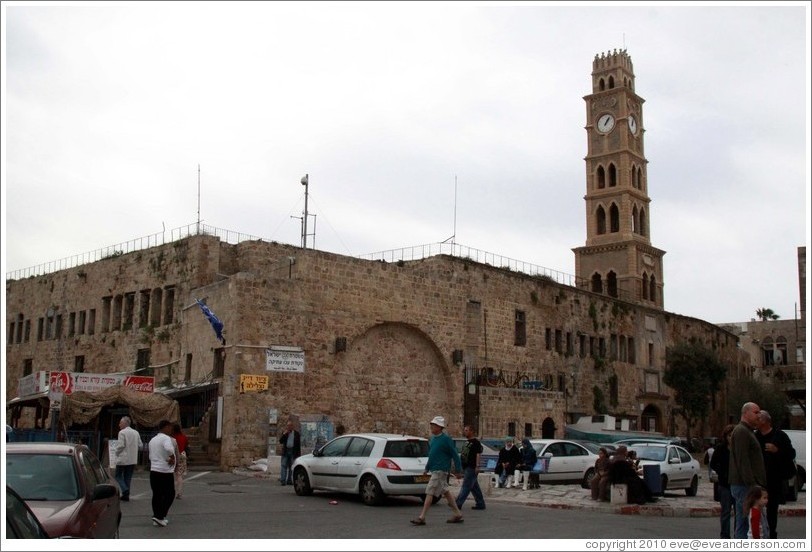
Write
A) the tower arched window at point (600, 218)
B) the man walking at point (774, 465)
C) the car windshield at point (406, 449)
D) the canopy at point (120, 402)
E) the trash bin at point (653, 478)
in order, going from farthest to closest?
the tower arched window at point (600, 218), the canopy at point (120, 402), the trash bin at point (653, 478), the car windshield at point (406, 449), the man walking at point (774, 465)

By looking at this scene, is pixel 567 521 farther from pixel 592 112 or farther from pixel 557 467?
pixel 592 112

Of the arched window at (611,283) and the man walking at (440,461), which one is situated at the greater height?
the arched window at (611,283)

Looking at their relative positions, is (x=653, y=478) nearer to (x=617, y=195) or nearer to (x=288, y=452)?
(x=288, y=452)

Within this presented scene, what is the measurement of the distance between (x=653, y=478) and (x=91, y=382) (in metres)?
16.1

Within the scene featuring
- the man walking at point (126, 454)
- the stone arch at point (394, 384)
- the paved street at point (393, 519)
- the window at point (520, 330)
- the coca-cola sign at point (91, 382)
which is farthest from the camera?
the window at point (520, 330)

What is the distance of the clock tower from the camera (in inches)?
2222

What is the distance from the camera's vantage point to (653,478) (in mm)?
16500

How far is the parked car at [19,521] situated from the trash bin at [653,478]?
485 inches

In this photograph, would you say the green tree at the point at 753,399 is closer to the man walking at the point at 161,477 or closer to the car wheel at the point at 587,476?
the car wheel at the point at 587,476

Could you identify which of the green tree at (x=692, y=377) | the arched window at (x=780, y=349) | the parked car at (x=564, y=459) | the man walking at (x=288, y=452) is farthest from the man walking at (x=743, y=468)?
the arched window at (x=780, y=349)

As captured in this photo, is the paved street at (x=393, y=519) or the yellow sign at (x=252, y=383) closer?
the paved street at (x=393, y=519)

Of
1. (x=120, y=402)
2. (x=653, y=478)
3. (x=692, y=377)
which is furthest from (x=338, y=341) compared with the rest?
(x=692, y=377)

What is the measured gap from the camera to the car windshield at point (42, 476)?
8.41 m

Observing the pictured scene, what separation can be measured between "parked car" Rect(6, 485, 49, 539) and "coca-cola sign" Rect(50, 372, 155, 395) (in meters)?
17.6
